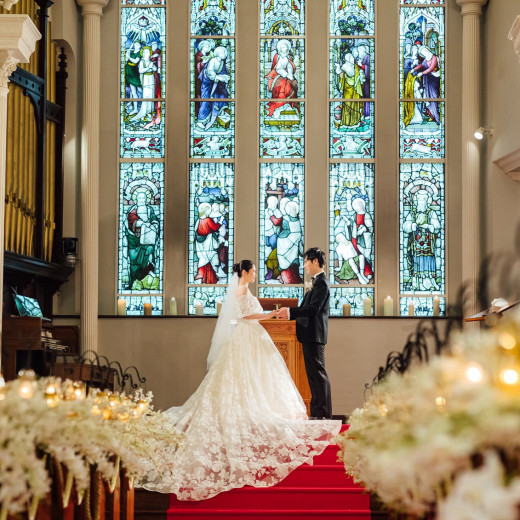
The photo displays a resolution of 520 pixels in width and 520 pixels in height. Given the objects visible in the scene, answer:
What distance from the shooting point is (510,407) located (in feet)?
9.64

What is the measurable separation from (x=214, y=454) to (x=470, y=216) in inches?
214

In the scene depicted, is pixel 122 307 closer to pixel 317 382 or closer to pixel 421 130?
pixel 317 382

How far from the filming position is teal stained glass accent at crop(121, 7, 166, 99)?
41.6 ft

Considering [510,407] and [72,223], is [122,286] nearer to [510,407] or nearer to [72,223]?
[72,223]

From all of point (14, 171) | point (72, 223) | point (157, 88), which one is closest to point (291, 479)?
point (14, 171)

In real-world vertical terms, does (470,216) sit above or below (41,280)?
above

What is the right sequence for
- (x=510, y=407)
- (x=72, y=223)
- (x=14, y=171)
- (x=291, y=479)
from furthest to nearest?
1. (x=72, y=223)
2. (x=14, y=171)
3. (x=291, y=479)
4. (x=510, y=407)

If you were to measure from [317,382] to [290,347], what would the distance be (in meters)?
1.61

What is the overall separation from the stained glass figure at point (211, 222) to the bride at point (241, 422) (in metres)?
3.01

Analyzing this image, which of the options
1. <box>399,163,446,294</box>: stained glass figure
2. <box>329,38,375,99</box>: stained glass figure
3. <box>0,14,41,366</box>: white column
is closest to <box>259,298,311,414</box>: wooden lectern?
<box>399,163,446,294</box>: stained glass figure

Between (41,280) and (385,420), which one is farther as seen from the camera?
(41,280)

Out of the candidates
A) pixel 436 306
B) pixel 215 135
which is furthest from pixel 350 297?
pixel 215 135

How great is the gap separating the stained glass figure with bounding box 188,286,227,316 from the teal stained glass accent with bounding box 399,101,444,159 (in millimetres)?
2884

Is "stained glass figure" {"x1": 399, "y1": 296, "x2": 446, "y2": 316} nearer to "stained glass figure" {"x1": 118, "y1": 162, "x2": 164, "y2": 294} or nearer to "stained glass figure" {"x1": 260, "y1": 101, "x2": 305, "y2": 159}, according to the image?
"stained glass figure" {"x1": 260, "y1": 101, "x2": 305, "y2": 159}
